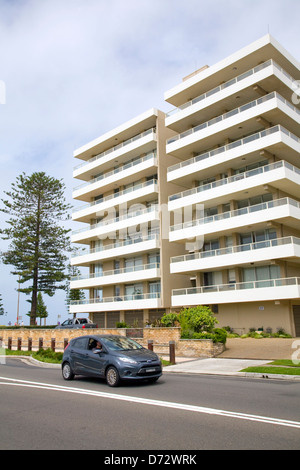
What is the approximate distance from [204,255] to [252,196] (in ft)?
20.3

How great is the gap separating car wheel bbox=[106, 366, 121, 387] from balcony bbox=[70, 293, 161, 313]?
24.9 metres

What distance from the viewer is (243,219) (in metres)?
30.7

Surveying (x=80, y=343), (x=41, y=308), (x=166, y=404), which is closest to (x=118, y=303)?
(x=80, y=343)

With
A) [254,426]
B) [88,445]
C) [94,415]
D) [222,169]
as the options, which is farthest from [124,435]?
[222,169]

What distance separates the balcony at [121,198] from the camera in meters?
39.2

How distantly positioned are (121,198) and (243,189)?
585 inches

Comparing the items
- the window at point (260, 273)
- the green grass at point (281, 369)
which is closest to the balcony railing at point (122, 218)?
the window at point (260, 273)

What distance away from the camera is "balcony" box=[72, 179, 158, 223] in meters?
39.2

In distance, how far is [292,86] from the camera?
103ft

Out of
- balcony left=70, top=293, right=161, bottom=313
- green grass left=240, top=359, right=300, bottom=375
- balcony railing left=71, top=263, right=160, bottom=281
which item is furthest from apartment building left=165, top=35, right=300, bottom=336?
green grass left=240, top=359, right=300, bottom=375

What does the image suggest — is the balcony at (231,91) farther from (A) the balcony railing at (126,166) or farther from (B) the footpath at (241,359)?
(B) the footpath at (241,359)

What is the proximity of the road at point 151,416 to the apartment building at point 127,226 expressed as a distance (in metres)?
25.9

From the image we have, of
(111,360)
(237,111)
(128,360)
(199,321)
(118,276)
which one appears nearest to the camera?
(128,360)

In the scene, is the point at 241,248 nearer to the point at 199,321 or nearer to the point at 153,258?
the point at 153,258
